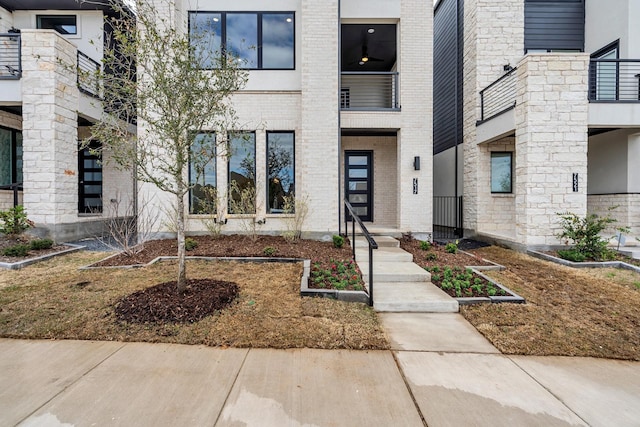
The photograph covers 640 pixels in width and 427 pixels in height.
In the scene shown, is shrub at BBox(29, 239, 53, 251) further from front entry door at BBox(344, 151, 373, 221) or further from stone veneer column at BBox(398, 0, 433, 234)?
stone veneer column at BBox(398, 0, 433, 234)

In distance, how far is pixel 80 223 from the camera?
9070 mm

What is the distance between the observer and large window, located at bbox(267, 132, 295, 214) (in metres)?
8.80

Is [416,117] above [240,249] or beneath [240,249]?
above

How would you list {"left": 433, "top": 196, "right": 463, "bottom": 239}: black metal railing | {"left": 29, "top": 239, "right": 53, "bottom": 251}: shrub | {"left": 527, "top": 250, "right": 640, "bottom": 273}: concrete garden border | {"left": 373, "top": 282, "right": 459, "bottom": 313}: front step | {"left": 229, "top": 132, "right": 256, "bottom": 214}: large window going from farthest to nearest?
{"left": 433, "top": 196, "right": 463, "bottom": 239}: black metal railing < {"left": 229, "top": 132, "right": 256, "bottom": 214}: large window < {"left": 29, "top": 239, "right": 53, "bottom": 251}: shrub < {"left": 527, "top": 250, "right": 640, "bottom": 273}: concrete garden border < {"left": 373, "top": 282, "right": 459, "bottom": 313}: front step

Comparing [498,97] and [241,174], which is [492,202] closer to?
[498,97]

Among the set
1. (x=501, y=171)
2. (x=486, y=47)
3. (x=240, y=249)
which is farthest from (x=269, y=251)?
(x=486, y=47)

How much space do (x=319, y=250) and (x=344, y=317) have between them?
3.38 m

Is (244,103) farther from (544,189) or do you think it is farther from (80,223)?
(544,189)

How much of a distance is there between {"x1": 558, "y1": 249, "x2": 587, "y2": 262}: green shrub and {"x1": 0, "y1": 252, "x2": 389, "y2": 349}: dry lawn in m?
5.48

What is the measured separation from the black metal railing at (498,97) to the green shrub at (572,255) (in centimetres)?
393

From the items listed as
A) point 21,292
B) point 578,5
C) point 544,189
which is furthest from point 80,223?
point 578,5

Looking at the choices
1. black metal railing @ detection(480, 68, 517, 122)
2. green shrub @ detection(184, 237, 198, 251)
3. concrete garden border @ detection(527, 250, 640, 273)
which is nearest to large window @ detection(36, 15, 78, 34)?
green shrub @ detection(184, 237, 198, 251)

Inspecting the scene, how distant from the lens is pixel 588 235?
678 cm

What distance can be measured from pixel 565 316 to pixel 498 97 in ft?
24.3
